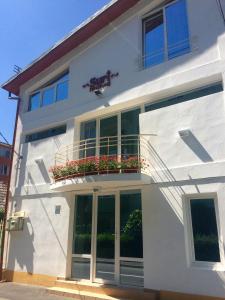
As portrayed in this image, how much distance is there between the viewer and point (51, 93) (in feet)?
41.7

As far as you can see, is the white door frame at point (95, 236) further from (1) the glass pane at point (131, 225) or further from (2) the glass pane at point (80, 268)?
(2) the glass pane at point (80, 268)

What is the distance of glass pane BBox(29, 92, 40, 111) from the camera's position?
13.1 m

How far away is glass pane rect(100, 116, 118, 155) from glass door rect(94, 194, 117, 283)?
5.16 feet

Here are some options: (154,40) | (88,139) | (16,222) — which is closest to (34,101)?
(88,139)

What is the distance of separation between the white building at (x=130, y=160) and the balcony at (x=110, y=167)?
0.11ft

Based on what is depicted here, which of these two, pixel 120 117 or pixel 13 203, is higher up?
pixel 120 117

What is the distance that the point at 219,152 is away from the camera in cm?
745

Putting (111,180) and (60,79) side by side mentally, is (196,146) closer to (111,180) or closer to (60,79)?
(111,180)

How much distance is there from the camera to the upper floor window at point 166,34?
9328mm

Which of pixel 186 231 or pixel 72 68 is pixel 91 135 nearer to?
pixel 72 68

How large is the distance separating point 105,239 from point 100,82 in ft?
18.1

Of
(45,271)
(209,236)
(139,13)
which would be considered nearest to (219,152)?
(209,236)

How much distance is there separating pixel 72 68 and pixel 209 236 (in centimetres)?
836

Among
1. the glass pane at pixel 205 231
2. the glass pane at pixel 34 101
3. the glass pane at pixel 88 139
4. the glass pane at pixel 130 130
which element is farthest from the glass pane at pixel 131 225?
the glass pane at pixel 34 101
